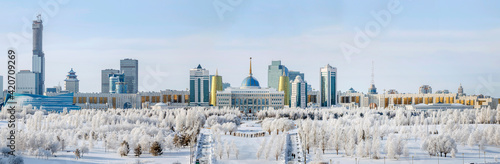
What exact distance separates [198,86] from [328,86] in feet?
141

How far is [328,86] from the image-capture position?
188m

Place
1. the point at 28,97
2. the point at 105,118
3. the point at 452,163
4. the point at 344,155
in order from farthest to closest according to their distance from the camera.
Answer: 1. the point at 28,97
2. the point at 105,118
3. the point at 344,155
4. the point at 452,163

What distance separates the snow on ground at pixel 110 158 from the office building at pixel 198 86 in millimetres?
124048

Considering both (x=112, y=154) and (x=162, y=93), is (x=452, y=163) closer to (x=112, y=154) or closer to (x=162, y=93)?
(x=112, y=154)

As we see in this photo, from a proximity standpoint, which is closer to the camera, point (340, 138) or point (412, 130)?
point (340, 138)

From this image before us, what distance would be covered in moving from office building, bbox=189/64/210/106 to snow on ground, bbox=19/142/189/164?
12405cm

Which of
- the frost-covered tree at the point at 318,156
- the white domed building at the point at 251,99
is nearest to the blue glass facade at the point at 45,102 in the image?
the white domed building at the point at 251,99

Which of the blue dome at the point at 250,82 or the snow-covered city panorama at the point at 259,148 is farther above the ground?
the blue dome at the point at 250,82

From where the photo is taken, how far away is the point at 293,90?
180 m

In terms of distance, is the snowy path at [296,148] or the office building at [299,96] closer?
the snowy path at [296,148]

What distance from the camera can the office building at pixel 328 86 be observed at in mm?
187750

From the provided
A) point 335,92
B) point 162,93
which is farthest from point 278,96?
point 162,93

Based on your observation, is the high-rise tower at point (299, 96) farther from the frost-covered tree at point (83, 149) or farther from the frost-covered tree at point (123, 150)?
the frost-covered tree at point (83, 149)

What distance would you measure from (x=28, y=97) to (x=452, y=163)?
112m
